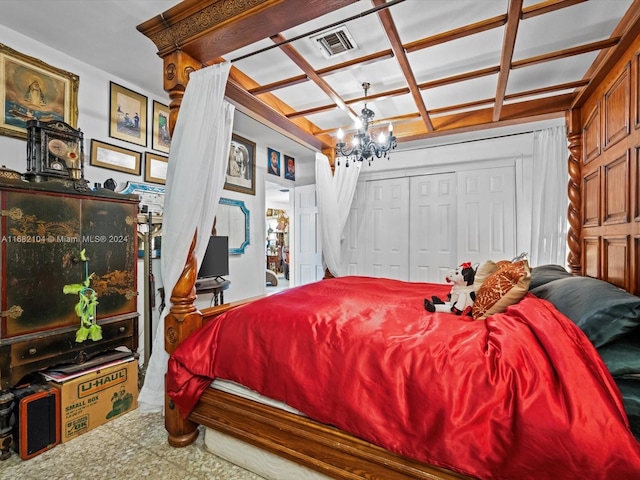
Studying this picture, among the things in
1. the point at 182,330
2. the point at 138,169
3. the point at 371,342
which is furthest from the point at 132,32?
the point at 371,342

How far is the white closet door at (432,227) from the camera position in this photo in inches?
163

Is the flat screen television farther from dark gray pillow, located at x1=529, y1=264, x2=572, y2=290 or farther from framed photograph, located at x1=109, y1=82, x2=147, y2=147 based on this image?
dark gray pillow, located at x1=529, y1=264, x2=572, y2=290

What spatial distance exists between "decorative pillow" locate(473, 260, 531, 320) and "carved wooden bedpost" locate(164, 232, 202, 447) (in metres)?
1.58

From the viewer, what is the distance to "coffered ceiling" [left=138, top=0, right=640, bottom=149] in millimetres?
1691

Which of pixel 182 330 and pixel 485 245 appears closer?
pixel 182 330

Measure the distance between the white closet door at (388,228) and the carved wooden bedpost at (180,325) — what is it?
3167 millimetres

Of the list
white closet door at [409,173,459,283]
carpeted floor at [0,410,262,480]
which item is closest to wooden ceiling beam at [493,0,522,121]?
white closet door at [409,173,459,283]

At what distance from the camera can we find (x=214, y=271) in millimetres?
3209

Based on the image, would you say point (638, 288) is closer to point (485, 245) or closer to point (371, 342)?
point (371, 342)

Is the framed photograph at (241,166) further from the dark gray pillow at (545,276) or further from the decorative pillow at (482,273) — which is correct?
the dark gray pillow at (545,276)

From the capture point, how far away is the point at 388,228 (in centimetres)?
451

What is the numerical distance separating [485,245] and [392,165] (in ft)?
Answer: 5.35

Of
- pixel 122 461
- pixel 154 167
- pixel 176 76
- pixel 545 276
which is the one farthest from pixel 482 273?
pixel 154 167

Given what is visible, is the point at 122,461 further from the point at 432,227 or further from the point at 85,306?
the point at 432,227
